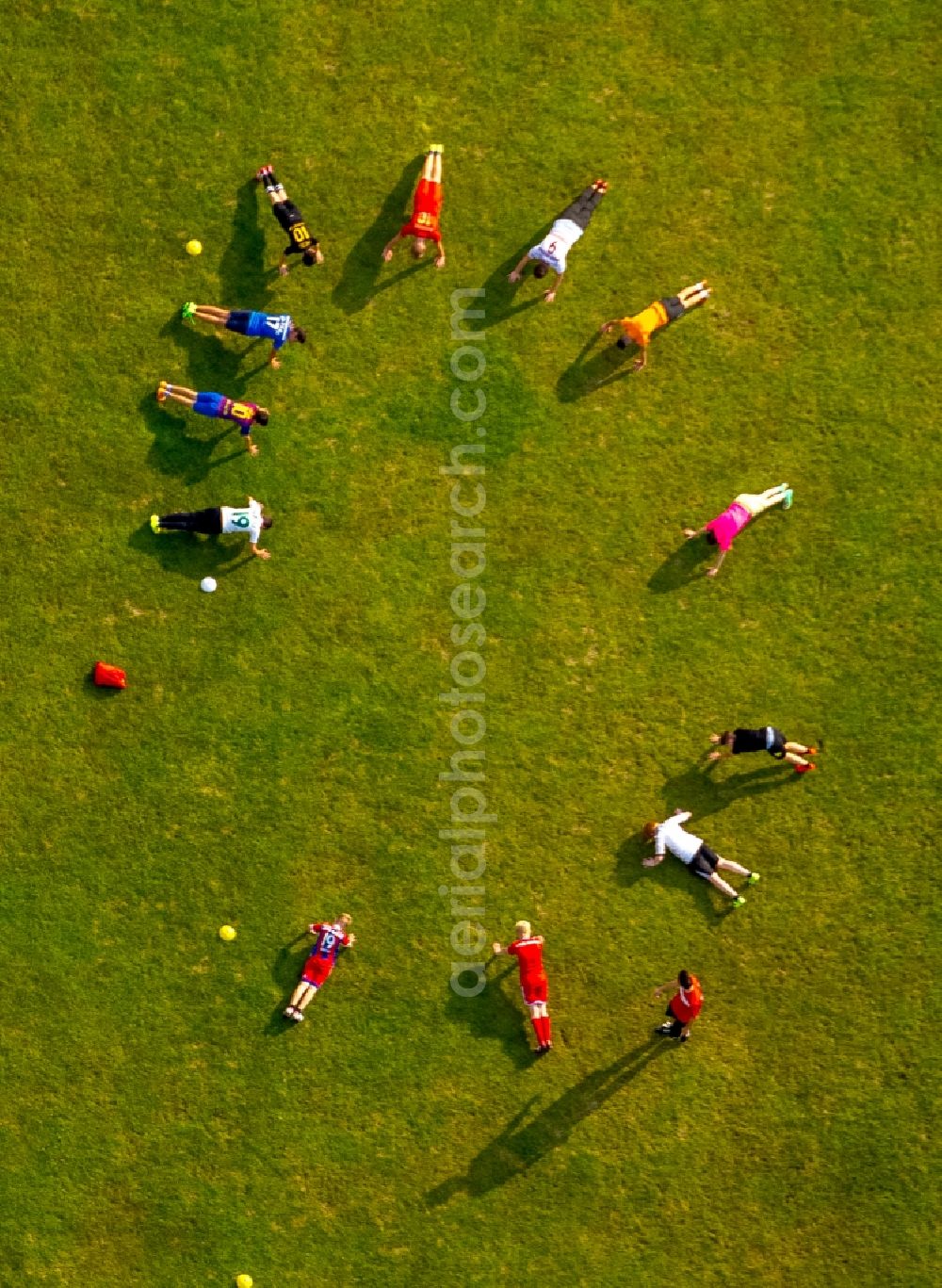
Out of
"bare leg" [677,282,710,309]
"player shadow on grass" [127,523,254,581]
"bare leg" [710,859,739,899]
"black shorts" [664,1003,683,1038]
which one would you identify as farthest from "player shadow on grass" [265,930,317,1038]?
"bare leg" [677,282,710,309]

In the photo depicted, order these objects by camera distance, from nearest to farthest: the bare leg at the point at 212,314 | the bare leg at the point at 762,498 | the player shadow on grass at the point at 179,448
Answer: the bare leg at the point at 762,498
the bare leg at the point at 212,314
the player shadow on grass at the point at 179,448

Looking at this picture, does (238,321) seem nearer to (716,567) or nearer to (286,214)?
(286,214)

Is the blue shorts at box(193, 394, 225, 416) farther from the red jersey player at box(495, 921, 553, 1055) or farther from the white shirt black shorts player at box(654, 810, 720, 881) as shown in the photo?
the white shirt black shorts player at box(654, 810, 720, 881)

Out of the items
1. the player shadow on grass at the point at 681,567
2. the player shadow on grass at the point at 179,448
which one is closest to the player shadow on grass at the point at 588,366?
the player shadow on grass at the point at 681,567

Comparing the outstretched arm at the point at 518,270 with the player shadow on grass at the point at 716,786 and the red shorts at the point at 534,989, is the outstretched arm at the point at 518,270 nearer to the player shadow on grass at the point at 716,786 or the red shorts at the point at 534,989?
the player shadow on grass at the point at 716,786

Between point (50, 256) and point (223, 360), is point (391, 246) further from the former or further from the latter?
point (50, 256)

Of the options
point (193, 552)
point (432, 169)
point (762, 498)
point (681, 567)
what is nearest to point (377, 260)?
point (432, 169)
